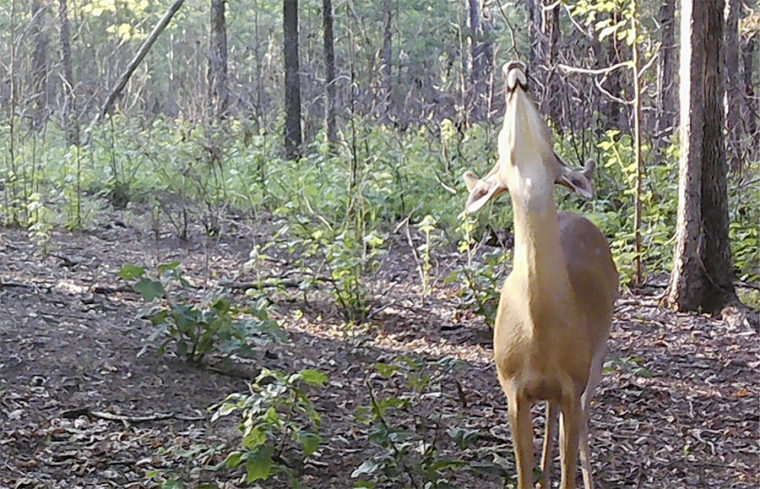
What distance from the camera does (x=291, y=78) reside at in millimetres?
14859

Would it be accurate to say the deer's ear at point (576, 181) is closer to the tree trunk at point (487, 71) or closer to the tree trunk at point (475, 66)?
the tree trunk at point (487, 71)

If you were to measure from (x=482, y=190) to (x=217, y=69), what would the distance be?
11.3 m

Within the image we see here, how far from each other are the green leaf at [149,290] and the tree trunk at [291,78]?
32.8ft

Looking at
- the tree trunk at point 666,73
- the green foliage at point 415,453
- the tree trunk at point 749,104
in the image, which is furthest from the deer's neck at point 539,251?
the tree trunk at point 666,73

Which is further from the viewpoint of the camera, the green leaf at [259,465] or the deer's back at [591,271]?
the deer's back at [591,271]

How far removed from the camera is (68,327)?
18.6ft

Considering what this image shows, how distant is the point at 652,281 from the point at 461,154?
371cm

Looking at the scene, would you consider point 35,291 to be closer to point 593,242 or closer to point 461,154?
point 593,242

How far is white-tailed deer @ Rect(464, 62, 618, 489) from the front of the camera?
2.95 metres

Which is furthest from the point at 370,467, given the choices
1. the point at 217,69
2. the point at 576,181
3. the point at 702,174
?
the point at 217,69

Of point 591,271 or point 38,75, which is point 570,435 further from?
point 38,75

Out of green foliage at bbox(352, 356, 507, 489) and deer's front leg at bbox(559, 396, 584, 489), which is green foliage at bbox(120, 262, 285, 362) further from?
deer's front leg at bbox(559, 396, 584, 489)

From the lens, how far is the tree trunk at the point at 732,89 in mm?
11398

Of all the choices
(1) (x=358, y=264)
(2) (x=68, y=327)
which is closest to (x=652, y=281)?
(1) (x=358, y=264)
